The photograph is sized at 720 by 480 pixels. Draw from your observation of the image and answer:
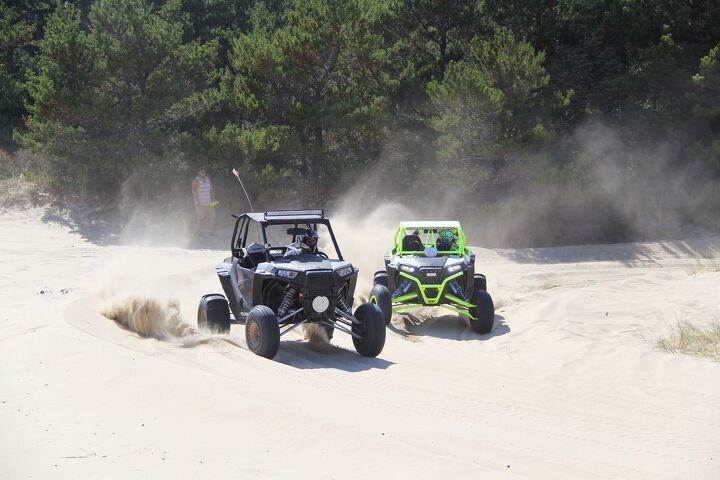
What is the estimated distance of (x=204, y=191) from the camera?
2291 centimetres

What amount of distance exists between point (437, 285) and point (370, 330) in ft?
11.4

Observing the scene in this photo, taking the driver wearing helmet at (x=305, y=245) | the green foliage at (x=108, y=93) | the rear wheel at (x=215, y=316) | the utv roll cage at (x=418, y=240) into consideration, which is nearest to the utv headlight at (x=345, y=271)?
the driver wearing helmet at (x=305, y=245)

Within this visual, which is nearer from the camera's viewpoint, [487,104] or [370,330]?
[370,330]

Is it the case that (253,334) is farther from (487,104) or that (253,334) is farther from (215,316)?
(487,104)

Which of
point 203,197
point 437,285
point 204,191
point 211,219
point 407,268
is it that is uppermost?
point 204,191

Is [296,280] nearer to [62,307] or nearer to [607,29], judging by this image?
[62,307]

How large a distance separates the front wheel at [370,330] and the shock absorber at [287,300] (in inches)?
32.6

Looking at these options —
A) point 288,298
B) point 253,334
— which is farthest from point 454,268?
point 253,334

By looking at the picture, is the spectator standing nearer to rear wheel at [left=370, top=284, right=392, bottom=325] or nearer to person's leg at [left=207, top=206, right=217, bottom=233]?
person's leg at [left=207, top=206, right=217, bottom=233]

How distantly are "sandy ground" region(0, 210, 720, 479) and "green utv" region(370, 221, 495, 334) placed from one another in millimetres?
433

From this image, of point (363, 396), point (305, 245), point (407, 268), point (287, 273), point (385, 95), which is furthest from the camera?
point (385, 95)

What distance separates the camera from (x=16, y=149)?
31.3m

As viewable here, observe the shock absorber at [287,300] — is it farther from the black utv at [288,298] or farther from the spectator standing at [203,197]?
the spectator standing at [203,197]

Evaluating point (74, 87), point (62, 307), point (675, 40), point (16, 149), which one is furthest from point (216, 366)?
point (16, 149)
